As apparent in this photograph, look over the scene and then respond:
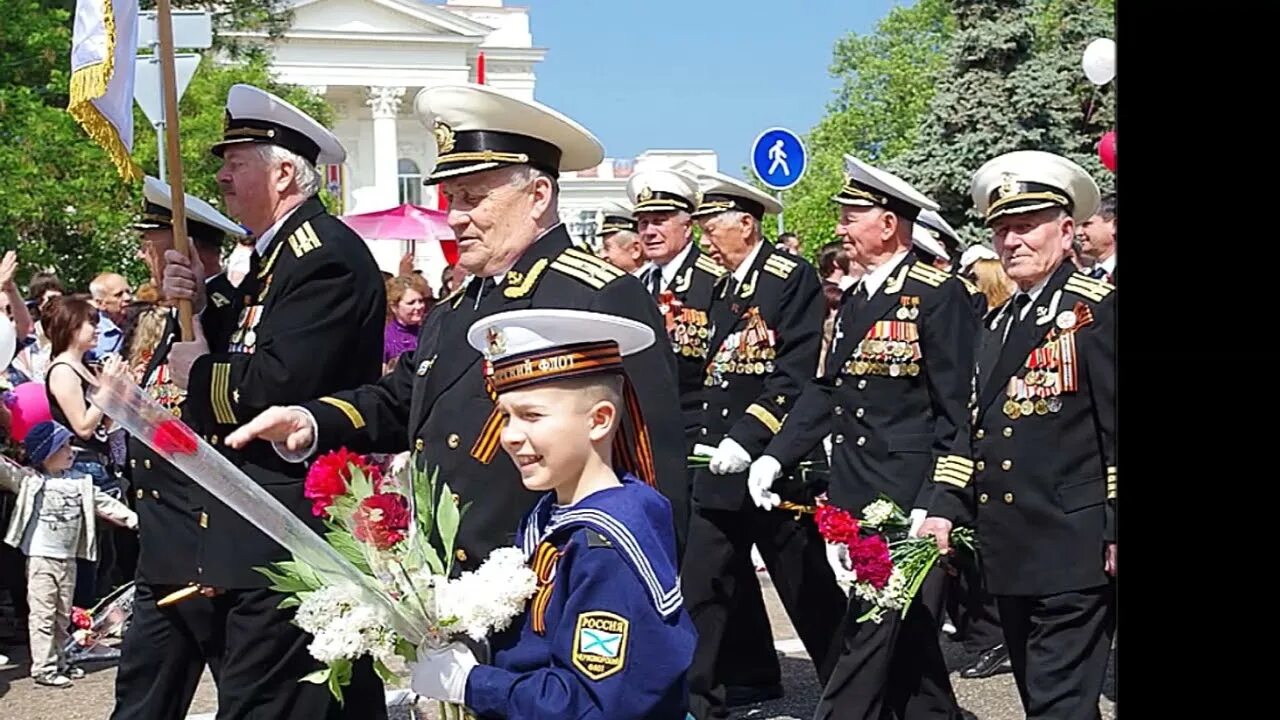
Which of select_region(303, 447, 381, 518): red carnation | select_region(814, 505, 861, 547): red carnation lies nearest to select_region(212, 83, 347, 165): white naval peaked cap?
select_region(303, 447, 381, 518): red carnation

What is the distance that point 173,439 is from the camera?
3178mm

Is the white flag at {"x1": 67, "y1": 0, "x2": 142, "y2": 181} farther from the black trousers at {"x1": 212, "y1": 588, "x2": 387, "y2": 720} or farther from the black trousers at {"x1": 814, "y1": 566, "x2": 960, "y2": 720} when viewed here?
the black trousers at {"x1": 814, "y1": 566, "x2": 960, "y2": 720}

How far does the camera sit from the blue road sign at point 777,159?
12.9 metres

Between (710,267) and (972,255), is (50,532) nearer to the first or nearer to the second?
(710,267)

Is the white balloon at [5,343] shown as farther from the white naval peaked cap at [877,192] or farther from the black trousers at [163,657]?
the white naval peaked cap at [877,192]

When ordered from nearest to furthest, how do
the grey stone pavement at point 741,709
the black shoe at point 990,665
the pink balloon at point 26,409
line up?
the grey stone pavement at point 741,709
the black shoe at point 990,665
the pink balloon at point 26,409

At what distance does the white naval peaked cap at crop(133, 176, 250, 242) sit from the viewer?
18.4 ft

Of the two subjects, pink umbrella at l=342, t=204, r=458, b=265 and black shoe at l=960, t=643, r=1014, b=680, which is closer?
black shoe at l=960, t=643, r=1014, b=680

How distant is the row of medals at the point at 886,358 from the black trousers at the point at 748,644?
1.24 meters

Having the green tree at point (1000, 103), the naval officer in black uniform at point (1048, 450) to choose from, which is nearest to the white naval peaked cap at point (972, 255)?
the naval officer in black uniform at point (1048, 450)

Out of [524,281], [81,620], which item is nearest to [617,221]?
[81,620]

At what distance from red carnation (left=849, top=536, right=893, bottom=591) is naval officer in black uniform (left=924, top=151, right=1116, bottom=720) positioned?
0.35 m

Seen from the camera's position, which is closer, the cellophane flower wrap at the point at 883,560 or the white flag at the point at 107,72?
the white flag at the point at 107,72

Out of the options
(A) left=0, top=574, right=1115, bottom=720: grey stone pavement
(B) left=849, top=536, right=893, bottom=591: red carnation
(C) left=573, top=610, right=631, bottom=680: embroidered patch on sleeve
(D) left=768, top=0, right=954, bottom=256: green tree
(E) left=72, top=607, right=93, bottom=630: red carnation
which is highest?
(D) left=768, top=0, right=954, bottom=256: green tree
